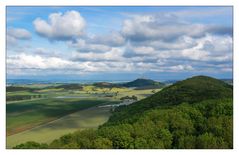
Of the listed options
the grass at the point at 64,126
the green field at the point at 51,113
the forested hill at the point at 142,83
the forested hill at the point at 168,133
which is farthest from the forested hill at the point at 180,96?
the forested hill at the point at 142,83

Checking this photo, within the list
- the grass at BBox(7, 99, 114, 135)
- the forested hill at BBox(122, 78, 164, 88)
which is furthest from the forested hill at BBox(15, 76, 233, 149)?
the forested hill at BBox(122, 78, 164, 88)

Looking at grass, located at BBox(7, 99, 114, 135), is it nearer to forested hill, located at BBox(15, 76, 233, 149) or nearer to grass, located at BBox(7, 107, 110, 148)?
grass, located at BBox(7, 107, 110, 148)

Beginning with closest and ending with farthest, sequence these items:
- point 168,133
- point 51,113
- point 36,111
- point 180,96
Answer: point 168,133 < point 36,111 < point 51,113 < point 180,96

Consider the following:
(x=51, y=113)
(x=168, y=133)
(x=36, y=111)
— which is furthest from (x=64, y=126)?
(x=168, y=133)

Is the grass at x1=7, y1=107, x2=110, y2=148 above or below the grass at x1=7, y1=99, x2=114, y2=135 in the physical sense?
below

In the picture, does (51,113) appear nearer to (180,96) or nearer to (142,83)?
(180,96)

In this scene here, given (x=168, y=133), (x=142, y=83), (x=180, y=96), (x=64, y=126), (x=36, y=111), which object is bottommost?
(x=64, y=126)

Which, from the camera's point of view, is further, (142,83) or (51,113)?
(142,83)

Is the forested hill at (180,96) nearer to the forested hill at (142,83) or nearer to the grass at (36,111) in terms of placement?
the grass at (36,111)
